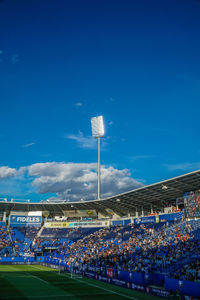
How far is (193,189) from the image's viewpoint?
1982 inches

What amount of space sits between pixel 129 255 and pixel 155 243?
455 centimetres

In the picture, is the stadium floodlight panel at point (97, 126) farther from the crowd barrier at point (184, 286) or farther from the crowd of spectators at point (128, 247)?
the crowd barrier at point (184, 286)

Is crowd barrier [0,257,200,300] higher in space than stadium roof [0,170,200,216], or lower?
lower

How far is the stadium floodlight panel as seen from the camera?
264 ft

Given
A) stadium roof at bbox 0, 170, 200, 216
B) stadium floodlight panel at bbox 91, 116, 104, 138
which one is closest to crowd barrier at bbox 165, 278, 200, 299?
stadium roof at bbox 0, 170, 200, 216

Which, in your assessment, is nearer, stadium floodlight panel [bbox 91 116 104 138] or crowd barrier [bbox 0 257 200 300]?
crowd barrier [bbox 0 257 200 300]

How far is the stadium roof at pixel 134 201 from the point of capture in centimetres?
4847

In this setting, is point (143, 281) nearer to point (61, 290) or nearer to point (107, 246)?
point (61, 290)

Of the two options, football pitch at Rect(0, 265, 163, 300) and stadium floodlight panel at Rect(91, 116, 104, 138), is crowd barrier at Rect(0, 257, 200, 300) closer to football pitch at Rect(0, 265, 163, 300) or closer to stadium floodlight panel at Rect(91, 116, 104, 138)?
football pitch at Rect(0, 265, 163, 300)

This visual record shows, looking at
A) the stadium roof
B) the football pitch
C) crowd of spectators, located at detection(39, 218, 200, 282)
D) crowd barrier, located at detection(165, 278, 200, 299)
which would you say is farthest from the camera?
the stadium roof

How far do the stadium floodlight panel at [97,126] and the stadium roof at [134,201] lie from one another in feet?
67.2

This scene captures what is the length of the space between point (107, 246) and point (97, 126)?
36.8 metres

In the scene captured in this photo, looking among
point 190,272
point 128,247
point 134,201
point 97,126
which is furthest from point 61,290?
point 97,126

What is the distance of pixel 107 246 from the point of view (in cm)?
5506
